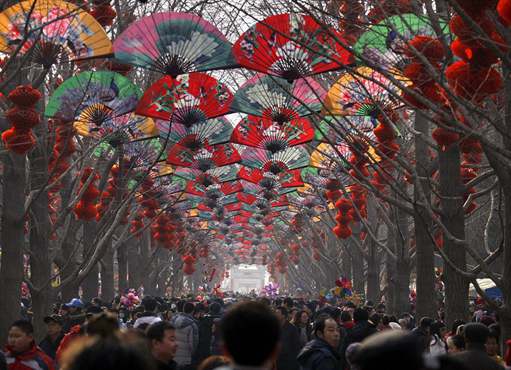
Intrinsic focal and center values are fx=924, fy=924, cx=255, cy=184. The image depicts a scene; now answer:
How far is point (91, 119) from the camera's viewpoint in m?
15.5

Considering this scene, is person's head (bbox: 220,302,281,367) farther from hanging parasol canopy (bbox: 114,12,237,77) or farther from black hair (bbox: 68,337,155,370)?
hanging parasol canopy (bbox: 114,12,237,77)

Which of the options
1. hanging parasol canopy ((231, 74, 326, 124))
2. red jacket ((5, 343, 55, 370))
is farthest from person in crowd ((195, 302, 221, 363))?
red jacket ((5, 343, 55, 370))

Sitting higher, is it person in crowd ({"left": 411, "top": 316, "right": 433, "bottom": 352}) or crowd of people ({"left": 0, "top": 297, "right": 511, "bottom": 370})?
person in crowd ({"left": 411, "top": 316, "right": 433, "bottom": 352})

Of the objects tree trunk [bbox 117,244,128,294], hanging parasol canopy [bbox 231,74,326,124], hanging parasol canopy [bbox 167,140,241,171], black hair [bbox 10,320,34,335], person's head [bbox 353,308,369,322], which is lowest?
black hair [bbox 10,320,34,335]

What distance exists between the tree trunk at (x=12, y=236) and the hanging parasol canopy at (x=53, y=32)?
2.34 metres

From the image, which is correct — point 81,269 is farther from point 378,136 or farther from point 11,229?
point 378,136

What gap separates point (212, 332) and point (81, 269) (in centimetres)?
330

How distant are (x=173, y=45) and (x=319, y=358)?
6677 mm

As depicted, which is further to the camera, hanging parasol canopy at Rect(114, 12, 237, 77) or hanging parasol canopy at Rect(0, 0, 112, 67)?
hanging parasol canopy at Rect(114, 12, 237, 77)

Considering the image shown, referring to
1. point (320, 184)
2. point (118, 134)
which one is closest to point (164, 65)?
point (118, 134)

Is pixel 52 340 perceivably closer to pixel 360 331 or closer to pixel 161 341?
pixel 360 331

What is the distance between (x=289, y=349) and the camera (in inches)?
487

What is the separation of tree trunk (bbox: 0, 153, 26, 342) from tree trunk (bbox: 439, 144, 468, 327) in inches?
246

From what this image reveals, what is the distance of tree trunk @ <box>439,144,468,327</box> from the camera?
12719 millimetres
